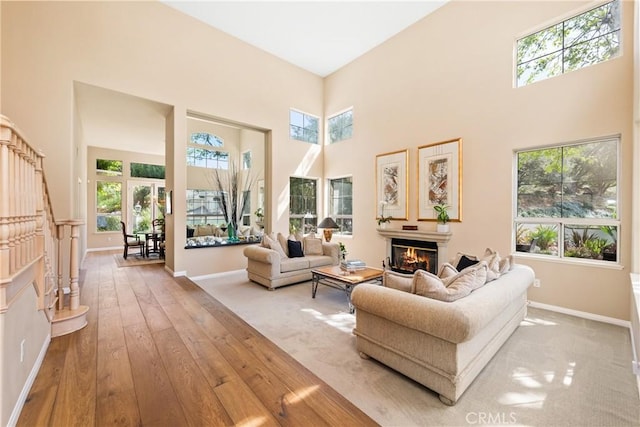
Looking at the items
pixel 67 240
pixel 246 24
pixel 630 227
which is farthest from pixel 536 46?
pixel 67 240

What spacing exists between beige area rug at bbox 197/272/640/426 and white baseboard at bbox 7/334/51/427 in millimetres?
1797

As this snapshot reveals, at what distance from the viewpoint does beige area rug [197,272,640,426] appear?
182cm

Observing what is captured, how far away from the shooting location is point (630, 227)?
3.23 meters

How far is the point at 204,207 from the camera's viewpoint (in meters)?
9.31

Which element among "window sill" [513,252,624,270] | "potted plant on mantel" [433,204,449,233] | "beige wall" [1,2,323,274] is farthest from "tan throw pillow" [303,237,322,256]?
"window sill" [513,252,624,270]

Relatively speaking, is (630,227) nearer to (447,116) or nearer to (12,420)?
(447,116)

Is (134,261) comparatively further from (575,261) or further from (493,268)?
(575,261)

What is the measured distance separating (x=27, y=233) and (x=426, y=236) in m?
5.17

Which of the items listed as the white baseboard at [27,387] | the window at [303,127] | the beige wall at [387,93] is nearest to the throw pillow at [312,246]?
the beige wall at [387,93]

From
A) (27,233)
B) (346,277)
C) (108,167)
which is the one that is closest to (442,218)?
(346,277)

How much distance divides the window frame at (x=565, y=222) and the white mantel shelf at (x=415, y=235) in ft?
3.36

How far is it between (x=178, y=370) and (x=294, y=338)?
110 cm

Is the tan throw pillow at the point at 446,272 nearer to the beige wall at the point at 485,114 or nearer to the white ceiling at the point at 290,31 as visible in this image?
the beige wall at the point at 485,114

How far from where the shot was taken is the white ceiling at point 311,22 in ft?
16.5
